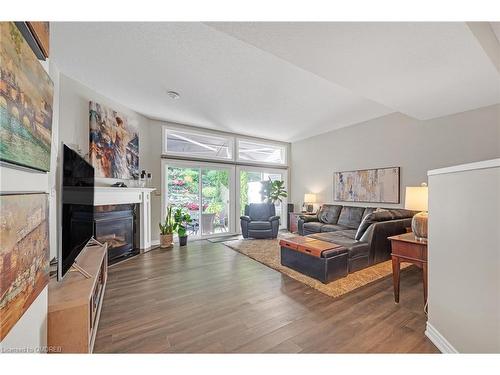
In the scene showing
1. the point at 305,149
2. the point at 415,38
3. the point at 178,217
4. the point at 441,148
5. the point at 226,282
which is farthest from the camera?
the point at 305,149

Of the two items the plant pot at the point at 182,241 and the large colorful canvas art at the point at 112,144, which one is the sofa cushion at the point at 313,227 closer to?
the plant pot at the point at 182,241

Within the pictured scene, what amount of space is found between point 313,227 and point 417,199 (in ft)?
8.22

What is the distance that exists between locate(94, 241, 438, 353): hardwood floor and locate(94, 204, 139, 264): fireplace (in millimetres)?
607

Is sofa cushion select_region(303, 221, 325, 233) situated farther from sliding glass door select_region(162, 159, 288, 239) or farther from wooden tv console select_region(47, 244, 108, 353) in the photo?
wooden tv console select_region(47, 244, 108, 353)

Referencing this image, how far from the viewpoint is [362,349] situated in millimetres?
1503

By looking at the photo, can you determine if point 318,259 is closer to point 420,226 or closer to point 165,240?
point 420,226

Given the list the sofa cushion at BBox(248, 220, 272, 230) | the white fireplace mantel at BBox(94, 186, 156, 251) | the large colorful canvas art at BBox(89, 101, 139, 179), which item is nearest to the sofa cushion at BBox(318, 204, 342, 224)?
the sofa cushion at BBox(248, 220, 272, 230)

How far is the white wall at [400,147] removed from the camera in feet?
10.6

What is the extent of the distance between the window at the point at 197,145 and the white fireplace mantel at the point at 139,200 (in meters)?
1.23

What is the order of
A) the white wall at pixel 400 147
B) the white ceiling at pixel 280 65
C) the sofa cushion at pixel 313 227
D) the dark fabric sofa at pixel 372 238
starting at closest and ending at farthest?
the white ceiling at pixel 280 65 < the dark fabric sofa at pixel 372 238 < the white wall at pixel 400 147 < the sofa cushion at pixel 313 227

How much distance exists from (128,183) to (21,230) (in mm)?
3547

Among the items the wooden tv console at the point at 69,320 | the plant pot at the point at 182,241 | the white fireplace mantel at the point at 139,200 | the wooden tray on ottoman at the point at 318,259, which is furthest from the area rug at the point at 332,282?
the wooden tv console at the point at 69,320
